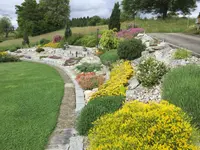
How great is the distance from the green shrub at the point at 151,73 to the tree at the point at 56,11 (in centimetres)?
4307

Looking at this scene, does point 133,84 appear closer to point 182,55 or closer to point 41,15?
point 182,55

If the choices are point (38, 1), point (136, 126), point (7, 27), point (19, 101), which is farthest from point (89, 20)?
point (136, 126)

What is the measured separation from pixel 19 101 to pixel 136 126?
15.0 ft

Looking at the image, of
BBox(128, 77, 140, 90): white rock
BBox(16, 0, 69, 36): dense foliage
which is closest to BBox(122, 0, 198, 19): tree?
BBox(16, 0, 69, 36): dense foliage

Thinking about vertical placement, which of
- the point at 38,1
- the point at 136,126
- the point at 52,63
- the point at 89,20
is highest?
the point at 38,1

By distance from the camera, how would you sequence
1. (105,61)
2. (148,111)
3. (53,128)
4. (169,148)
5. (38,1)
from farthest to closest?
(38,1)
(105,61)
(53,128)
(148,111)
(169,148)

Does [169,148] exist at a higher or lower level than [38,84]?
higher

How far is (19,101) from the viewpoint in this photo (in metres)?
6.46

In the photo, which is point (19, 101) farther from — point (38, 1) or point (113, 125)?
point (38, 1)

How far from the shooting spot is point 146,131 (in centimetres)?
302

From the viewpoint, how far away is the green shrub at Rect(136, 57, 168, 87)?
19.5 feet

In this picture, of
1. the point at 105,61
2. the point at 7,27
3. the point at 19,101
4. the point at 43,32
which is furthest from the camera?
the point at 7,27

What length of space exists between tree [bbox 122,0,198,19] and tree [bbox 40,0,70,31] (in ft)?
54.9

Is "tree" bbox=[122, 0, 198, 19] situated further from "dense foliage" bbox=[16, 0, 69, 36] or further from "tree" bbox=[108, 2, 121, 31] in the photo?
"tree" bbox=[108, 2, 121, 31]
